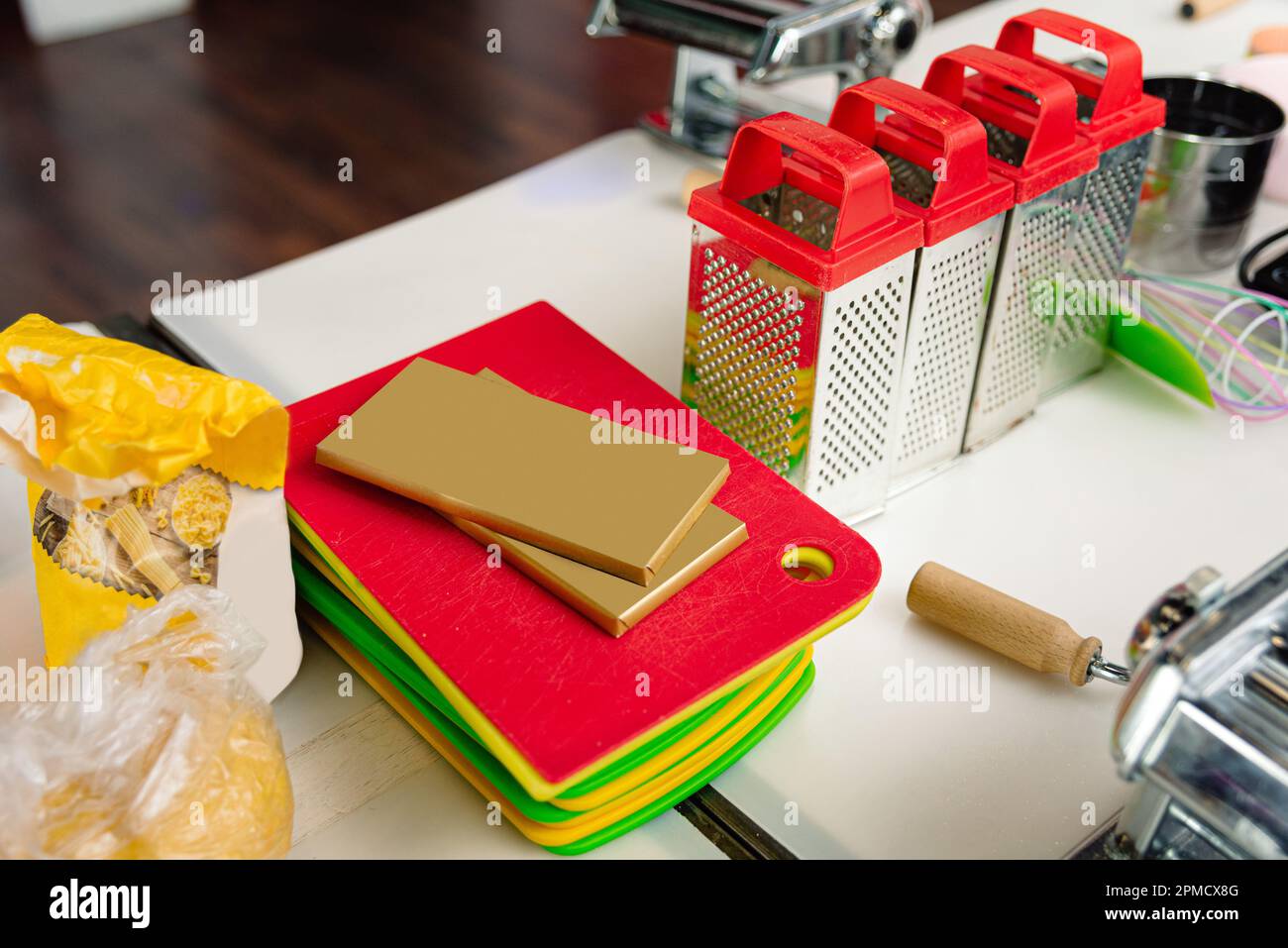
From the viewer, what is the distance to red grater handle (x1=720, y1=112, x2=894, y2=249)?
924 mm

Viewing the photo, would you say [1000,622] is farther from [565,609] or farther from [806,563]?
[565,609]

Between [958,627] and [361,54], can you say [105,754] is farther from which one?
[361,54]

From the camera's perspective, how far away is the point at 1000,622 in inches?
37.9

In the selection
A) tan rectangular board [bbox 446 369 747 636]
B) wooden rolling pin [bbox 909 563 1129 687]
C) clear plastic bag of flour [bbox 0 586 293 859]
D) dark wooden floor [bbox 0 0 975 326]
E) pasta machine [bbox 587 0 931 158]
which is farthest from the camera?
dark wooden floor [bbox 0 0 975 326]

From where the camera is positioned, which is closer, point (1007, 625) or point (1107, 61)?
point (1007, 625)

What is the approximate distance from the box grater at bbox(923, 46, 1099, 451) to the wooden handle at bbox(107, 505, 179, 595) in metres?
0.68

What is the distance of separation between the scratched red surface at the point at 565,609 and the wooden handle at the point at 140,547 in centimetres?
10

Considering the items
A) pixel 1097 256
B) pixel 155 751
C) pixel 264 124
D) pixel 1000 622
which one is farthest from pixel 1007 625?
pixel 264 124

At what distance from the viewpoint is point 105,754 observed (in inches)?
28.9

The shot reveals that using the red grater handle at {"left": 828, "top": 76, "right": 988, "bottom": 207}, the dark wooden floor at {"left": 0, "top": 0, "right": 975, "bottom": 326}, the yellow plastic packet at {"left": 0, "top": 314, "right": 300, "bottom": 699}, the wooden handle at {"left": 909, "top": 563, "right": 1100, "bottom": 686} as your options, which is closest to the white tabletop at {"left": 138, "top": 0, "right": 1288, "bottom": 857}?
the wooden handle at {"left": 909, "top": 563, "right": 1100, "bottom": 686}

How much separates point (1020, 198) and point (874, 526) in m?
0.29

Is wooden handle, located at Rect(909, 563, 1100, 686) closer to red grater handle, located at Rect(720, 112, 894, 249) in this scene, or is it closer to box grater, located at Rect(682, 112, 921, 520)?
box grater, located at Rect(682, 112, 921, 520)
